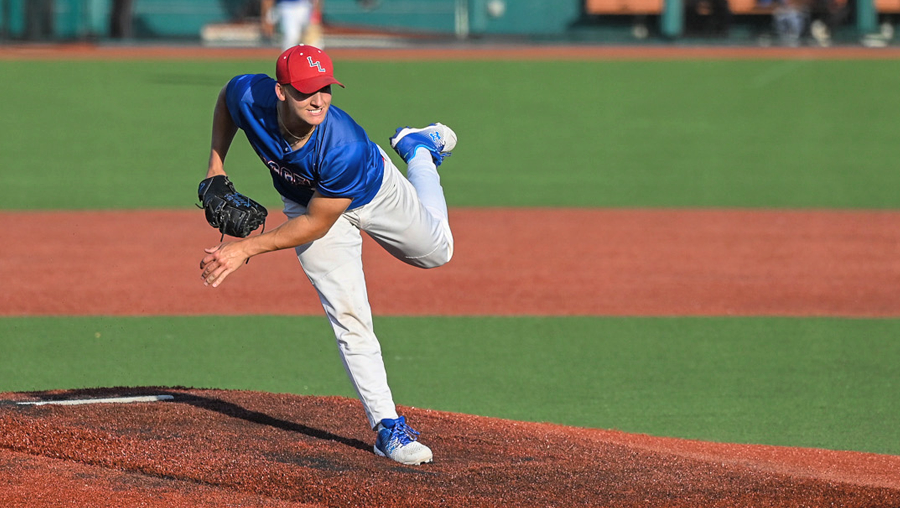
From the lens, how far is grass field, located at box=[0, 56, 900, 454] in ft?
24.1

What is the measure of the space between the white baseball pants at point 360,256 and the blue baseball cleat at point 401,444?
5cm

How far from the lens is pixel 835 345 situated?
850cm

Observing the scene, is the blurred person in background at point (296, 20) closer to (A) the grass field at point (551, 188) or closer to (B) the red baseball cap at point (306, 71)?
(A) the grass field at point (551, 188)

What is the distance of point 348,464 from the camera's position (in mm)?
5223

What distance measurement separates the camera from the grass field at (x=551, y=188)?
7344 mm

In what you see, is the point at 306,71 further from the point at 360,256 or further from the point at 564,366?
the point at 564,366

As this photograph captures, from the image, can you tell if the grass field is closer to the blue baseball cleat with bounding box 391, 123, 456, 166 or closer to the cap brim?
the blue baseball cleat with bounding box 391, 123, 456, 166

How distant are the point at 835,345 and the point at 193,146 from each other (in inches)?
457

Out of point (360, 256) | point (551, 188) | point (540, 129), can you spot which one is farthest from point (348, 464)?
point (540, 129)

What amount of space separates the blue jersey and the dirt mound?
3.95ft

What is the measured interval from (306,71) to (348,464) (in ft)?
5.91

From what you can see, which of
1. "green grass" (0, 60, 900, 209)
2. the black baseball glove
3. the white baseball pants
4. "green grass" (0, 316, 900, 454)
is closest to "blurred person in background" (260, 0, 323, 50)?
"green grass" (0, 60, 900, 209)

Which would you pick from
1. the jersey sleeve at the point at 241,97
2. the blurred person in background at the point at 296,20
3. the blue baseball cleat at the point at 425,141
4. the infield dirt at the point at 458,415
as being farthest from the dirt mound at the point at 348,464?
the blurred person in background at the point at 296,20

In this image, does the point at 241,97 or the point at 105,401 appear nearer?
the point at 241,97
